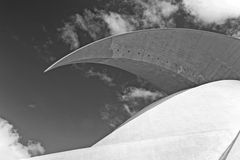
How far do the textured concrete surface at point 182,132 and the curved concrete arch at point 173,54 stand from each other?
8.68 ft

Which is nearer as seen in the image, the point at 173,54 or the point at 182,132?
the point at 182,132

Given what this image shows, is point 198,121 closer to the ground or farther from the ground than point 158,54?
closer to the ground

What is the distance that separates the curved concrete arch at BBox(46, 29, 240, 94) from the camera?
1077cm

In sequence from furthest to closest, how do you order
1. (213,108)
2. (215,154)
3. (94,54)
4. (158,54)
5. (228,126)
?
1. (158,54)
2. (94,54)
3. (213,108)
4. (228,126)
5. (215,154)

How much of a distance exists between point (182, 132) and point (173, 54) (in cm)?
597

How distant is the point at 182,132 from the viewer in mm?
6242

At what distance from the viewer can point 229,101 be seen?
7.71 meters

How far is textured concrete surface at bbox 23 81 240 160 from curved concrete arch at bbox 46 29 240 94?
265 centimetres

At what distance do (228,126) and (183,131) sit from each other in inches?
41.1

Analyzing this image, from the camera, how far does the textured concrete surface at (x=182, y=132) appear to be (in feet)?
17.0

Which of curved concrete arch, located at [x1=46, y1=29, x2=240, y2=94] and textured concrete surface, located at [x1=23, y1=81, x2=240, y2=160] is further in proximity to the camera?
curved concrete arch, located at [x1=46, y1=29, x2=240, y2=94]

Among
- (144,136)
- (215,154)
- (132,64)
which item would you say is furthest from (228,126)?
(132,64)

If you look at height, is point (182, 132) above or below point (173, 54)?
below

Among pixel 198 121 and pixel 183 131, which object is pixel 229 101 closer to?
pixel 198 121
